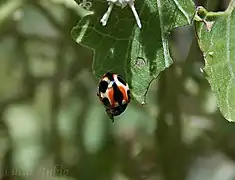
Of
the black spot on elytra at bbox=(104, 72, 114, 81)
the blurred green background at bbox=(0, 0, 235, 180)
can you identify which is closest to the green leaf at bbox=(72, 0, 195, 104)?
the black spot on elytra at bbox=(104, 72, 114, 81)

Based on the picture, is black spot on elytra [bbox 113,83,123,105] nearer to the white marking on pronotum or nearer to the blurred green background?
the white marking on pronotum

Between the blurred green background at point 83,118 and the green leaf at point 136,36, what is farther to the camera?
the blurred green background at point 83,118

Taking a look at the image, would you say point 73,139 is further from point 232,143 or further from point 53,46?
point 232,143

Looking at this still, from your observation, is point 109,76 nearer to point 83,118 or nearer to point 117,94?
→ point 117,94

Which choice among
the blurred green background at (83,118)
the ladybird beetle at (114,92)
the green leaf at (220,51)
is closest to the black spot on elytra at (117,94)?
the ladybird beetle at (114,92)

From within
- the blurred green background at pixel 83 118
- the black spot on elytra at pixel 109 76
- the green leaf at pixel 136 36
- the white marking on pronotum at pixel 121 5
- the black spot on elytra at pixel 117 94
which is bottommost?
the blurred green background at pixel 83 118

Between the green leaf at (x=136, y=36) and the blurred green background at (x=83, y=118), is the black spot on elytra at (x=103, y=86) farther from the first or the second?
the blurred green background at (x=83, y=118)
